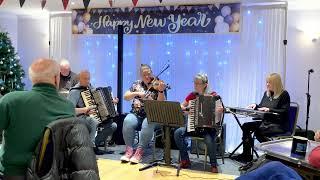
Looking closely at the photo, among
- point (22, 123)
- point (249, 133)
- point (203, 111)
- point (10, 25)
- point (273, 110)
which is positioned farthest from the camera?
point (10, 25)

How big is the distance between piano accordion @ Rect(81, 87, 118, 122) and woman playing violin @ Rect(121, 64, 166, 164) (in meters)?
0.25

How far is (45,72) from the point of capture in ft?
7.38

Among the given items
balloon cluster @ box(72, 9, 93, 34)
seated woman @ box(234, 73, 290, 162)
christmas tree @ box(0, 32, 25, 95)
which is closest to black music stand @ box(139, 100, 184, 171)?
seated woman @ box(234, 73, 290, 162)

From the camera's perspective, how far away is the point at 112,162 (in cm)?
521

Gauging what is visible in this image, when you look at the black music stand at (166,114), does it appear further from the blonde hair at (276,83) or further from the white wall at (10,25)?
the white wall at (10,25)

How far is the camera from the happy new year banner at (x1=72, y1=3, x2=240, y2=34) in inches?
243

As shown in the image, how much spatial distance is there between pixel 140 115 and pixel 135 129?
205 mm

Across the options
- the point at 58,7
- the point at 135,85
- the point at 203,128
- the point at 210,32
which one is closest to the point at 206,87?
the point at 203,128

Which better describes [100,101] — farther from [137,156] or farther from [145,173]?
[145,173]

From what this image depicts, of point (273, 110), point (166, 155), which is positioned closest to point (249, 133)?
point (273, 110)

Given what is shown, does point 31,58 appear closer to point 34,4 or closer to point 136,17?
point 34,4

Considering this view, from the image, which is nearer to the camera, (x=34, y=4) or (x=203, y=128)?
(x=203, y=128)

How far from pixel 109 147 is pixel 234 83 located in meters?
2.21

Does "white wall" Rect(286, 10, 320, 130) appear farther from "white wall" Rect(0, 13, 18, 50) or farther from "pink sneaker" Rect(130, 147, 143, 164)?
"white wall" Rect(0, 13, 18, 50)
